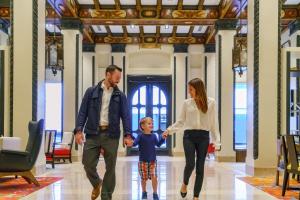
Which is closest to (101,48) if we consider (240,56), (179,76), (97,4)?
(179,76)

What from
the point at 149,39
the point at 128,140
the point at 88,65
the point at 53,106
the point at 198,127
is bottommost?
the point at 128,140

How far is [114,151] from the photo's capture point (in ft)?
17.5

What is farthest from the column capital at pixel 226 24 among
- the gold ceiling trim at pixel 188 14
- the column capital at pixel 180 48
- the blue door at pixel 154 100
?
the blue door at pixel 154 100

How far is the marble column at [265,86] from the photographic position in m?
9.64

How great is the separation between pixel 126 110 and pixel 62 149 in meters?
8.83

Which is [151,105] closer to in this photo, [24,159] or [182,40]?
[182,40]

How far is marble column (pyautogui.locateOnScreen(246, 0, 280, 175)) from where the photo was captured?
31.6ft

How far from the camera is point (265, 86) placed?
9.67 m

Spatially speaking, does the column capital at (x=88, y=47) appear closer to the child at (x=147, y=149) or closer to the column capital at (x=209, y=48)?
the column capital at (x=209, y=48)

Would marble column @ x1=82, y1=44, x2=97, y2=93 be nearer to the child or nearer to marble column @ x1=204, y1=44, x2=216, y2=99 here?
marble column @ x1=204, y1=44, x2=216, y2=99

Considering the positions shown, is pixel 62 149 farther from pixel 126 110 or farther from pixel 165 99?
pixel 126 110

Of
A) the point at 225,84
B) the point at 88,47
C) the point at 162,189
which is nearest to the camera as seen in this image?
the point at 162,189

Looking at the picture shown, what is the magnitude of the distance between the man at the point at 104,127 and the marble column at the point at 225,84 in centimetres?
946

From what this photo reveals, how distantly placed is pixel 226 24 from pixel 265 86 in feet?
17.2
